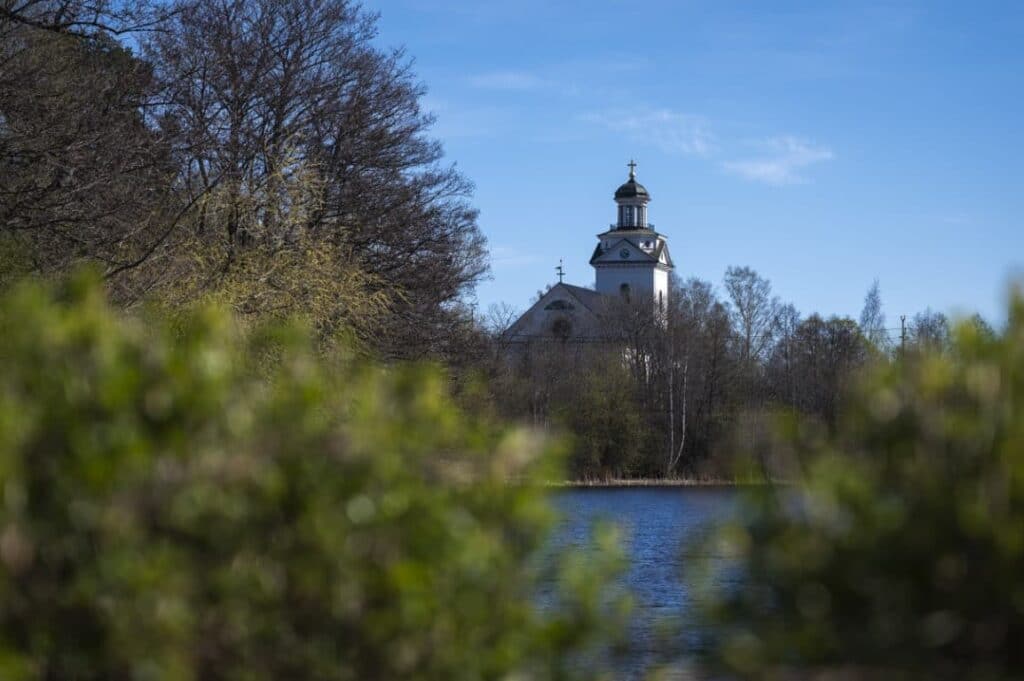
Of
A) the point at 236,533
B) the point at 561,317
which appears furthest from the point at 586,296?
the point at 236,533

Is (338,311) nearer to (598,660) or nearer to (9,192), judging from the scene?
(9,192)

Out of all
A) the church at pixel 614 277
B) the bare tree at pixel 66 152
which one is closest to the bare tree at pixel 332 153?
the bare tree at pixel 66 152

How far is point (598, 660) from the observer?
13.3 feet

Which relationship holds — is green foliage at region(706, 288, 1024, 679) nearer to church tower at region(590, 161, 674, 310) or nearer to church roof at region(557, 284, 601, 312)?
church roof at region(557, 284, 601, 312)

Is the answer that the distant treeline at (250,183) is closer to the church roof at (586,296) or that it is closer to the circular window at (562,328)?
the circular window at (562,328)

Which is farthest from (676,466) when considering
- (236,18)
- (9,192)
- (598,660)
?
(598,660)

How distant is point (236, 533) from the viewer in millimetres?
3211

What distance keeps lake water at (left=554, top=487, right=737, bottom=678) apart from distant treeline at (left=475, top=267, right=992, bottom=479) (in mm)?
3229

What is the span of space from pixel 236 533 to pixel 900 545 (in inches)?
59.7

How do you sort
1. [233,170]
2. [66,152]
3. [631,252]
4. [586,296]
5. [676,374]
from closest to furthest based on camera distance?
1. [66,152]
2. [233,170]
3. [676,374]
4. [586,296]
5. [631,252]

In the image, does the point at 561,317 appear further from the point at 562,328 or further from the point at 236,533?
the point at 236,533

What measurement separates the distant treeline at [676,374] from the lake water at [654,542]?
10.6 feet

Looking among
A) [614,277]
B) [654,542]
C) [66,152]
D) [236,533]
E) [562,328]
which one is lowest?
[654,542]

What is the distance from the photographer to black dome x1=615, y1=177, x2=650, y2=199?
118 metres
